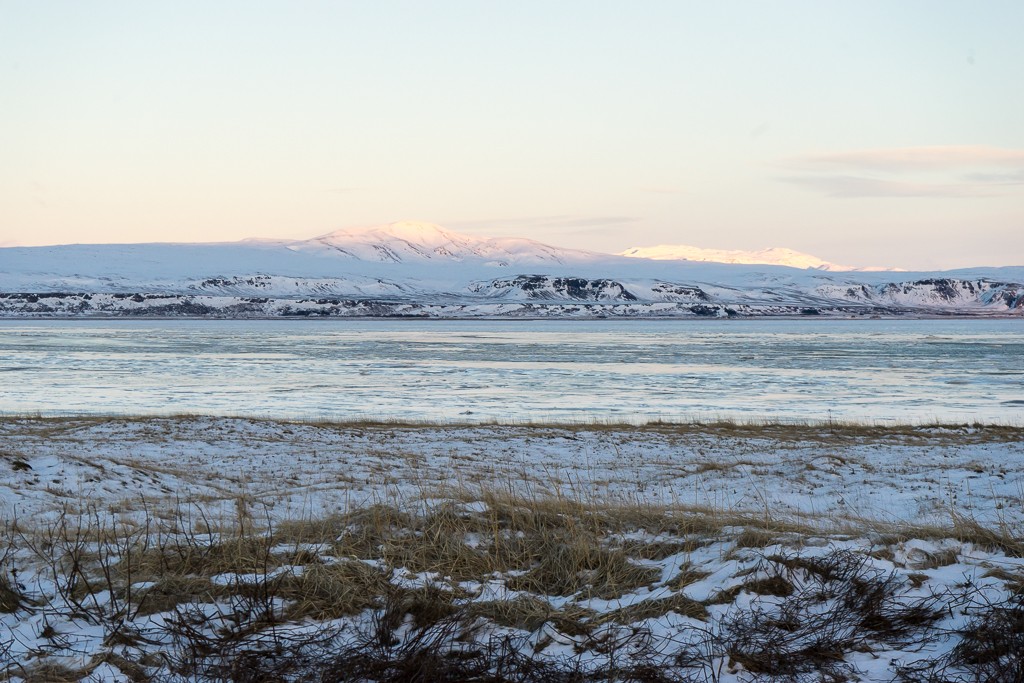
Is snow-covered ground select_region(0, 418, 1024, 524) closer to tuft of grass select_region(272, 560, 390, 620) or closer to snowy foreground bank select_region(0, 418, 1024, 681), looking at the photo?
snowy foreground bank select_region(0, 418, 1024, 681)

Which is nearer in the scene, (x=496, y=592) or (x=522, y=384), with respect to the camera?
(x=496, y=592)

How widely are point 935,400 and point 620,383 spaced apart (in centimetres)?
889

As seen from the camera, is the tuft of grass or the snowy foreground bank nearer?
the snowy foreground bank

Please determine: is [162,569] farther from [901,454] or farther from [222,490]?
[901,454]

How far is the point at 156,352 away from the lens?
44875 mm

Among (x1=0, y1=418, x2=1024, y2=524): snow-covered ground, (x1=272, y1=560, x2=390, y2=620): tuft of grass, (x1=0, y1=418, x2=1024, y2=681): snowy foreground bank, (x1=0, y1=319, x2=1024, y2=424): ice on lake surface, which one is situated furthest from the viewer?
(x1=0, y1=319, x2=1024, y2=424): ice on lake surface

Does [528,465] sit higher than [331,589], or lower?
lower

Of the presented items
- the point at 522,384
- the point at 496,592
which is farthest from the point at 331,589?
the point at 522,384

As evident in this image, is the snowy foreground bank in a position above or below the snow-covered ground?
above

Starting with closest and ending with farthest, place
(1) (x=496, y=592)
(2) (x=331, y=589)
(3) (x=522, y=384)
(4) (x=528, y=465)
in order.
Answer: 1. (2) (x=331, y=589)
2. (1) (x=496, y=592)
3. (4) (x=528, y=465)
4. (3) (x=522, y=384)

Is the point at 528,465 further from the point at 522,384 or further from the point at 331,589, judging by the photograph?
the point at 522,384

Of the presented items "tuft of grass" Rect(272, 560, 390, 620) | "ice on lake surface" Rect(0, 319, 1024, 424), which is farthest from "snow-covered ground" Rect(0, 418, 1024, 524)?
"ice on lake surface" Rect(0, 319, 1024, 424)

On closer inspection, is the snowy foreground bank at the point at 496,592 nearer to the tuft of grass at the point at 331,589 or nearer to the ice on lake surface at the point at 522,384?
the tuft of grass at the point at 331,589

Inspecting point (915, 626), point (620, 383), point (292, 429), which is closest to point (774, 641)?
point (915, 626)
